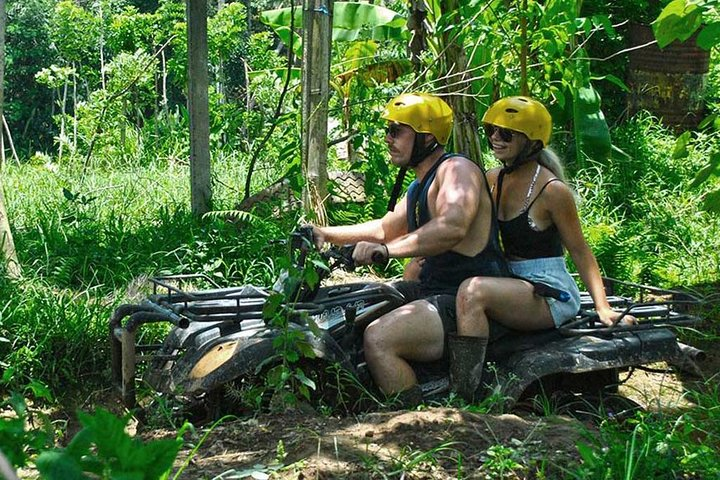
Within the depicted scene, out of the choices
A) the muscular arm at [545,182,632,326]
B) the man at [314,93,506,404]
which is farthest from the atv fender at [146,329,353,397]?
the muscular arm at [545,182,632,326]

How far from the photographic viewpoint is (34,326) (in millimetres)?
6781

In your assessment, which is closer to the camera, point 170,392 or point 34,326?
point 170,392

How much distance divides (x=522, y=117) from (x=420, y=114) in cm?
52

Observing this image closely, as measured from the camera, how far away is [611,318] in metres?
5.42

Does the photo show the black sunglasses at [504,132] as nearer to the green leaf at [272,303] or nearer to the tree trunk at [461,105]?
the green leaf at [272,303]

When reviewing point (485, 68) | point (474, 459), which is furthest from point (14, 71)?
point (474, 459)

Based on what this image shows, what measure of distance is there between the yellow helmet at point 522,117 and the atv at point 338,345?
981 mm

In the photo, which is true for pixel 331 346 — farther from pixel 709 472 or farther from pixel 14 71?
pixel 14 71

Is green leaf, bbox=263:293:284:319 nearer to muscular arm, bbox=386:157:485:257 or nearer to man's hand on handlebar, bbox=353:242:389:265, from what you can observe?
man's hand on handlebar, bbox=353:242:389:265

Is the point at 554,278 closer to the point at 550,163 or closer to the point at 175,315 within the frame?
the point at 550,163

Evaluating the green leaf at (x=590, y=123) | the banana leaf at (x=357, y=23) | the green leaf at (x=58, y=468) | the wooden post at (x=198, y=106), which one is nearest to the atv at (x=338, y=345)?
the green leaf at (x=58, y=468)

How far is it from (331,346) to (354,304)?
42 centimetres

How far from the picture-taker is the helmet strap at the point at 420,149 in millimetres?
5602

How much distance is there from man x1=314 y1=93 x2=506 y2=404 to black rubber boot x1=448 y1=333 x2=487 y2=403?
0.17 feet
